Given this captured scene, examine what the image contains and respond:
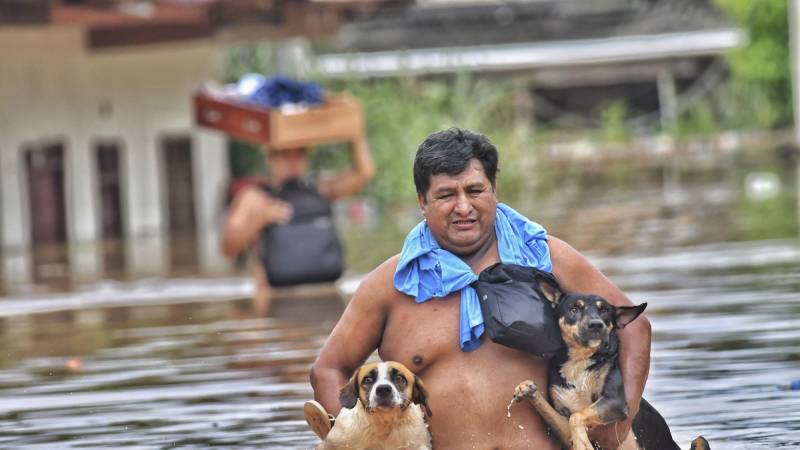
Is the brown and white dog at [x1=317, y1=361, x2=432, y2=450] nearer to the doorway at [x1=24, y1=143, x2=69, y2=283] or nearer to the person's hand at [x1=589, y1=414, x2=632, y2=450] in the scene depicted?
the person's hand at [x1=589, y1=414, x2=632, y2=450]

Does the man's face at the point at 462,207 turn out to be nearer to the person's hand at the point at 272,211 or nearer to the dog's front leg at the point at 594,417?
the dog's front leg at the point at 594,417

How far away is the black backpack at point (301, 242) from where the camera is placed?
43.4ft

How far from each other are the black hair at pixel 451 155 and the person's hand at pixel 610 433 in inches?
31.3

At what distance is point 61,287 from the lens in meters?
16.9

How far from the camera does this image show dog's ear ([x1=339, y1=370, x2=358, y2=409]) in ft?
19.6

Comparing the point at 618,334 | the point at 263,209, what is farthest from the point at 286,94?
the point at 618,334

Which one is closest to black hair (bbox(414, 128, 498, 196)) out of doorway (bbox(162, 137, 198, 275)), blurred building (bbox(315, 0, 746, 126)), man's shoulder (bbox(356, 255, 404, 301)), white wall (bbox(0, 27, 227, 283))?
man's shoulder (bbox(356, 255, 404, 301))

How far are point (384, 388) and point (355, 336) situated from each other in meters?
0.45

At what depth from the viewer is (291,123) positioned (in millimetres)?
13562

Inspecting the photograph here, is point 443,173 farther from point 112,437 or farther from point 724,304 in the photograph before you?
point 724,304

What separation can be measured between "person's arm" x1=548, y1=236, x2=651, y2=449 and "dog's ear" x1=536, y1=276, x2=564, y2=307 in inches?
4.0

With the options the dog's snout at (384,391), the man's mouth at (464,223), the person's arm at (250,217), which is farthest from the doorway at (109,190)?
the dog's snout at (384,391)

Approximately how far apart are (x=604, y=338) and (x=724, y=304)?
630 cm

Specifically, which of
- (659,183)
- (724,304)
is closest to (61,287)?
(724,304)
